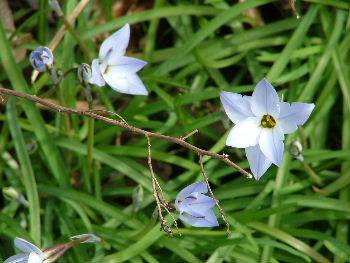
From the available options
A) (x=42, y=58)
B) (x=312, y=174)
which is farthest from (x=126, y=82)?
(x=312, y=174)

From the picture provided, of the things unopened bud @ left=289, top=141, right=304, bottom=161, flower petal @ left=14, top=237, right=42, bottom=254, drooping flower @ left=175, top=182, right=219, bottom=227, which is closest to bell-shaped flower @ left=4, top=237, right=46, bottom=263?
flower petal @ left=14, top=237, right=42, bottom=254

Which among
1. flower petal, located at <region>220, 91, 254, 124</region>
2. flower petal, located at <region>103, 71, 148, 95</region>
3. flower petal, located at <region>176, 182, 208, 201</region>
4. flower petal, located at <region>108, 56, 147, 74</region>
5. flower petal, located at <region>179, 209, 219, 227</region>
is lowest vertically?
flower petal, located at <region>179, 209, 219, 227</region>

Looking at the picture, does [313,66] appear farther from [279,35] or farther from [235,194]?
[235,194]

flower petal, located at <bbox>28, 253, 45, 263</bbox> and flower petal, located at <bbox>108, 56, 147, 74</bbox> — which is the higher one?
flower petal, located at <bbox>108, 56, 147, 74</bbox>

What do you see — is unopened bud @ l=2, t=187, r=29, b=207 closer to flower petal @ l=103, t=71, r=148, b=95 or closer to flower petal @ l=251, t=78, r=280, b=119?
flower petal @ l=103, t=71, r=148, b=95

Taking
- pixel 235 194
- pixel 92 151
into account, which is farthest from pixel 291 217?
pixel 92 151

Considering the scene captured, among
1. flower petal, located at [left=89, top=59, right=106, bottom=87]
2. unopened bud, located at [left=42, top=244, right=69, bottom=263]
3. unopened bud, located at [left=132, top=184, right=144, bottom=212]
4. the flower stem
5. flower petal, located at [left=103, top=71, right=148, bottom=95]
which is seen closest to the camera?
unopened bud, located at [left=42, top=244, right=69, bottom=263]
